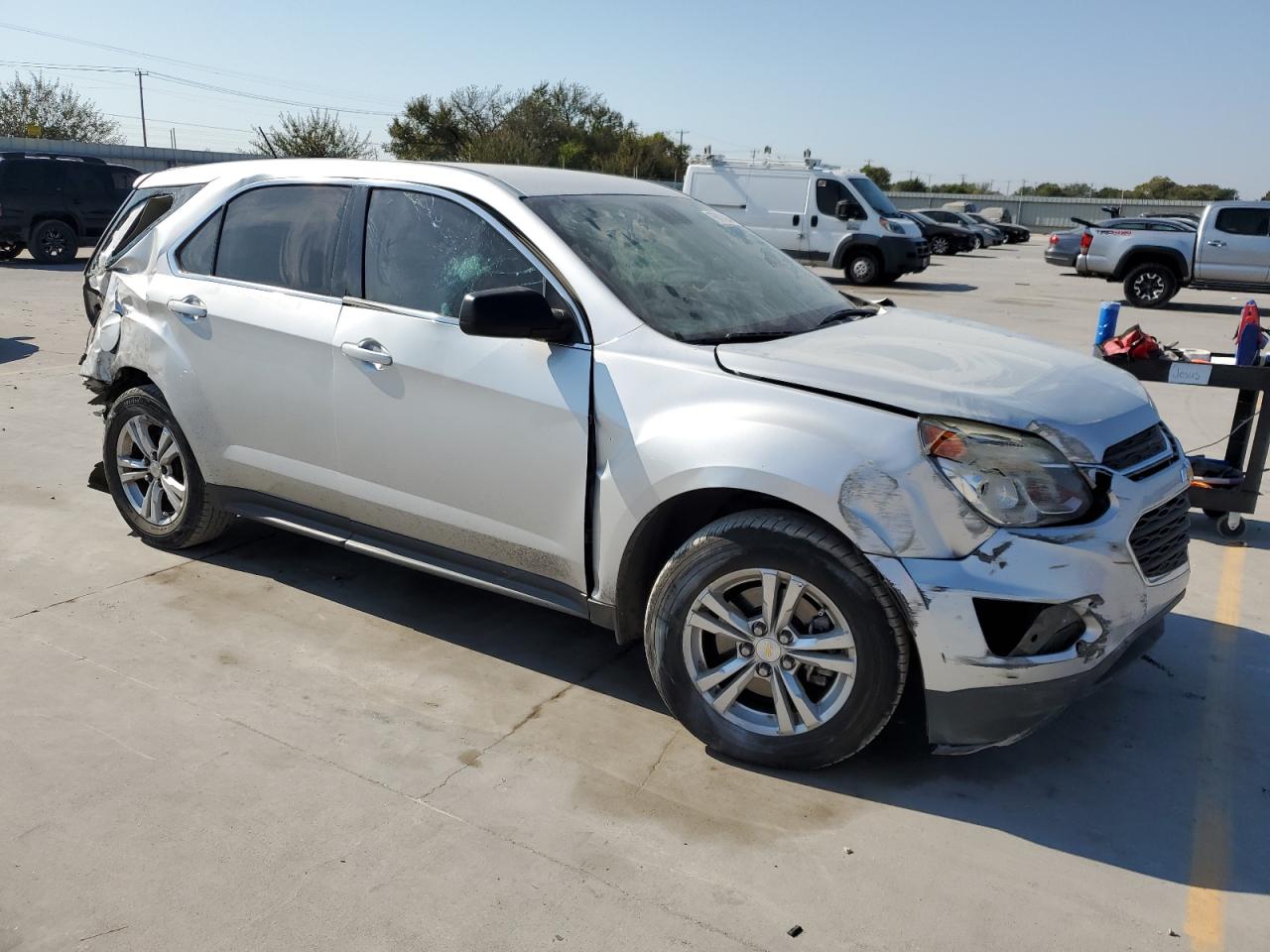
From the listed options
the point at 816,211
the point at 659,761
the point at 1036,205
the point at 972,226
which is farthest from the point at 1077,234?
the point at 1036,205

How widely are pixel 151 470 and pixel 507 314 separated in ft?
8.17

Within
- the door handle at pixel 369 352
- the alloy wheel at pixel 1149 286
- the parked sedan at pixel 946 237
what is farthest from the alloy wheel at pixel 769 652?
the parked sedan at pixel 946 237

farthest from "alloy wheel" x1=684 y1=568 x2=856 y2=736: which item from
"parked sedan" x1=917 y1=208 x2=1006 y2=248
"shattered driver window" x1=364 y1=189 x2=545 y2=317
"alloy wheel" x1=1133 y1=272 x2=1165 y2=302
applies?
"parked sedan" x1=917 y1=208 x2=1006 y2=248

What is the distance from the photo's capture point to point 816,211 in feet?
67.6

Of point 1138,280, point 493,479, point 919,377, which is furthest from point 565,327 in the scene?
point 1138,280

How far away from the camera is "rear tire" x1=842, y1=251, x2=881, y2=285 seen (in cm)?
2066

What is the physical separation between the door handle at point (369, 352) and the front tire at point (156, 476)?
1217 mm

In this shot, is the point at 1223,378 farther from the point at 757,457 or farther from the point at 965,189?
the point at 965,189

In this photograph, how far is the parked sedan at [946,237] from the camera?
35.1 m

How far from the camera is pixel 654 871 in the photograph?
9.56ft

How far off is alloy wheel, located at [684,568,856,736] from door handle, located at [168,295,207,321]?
263 centimetres

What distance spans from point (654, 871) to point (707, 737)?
626mm

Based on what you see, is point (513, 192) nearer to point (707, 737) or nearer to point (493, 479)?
point (493, 479)

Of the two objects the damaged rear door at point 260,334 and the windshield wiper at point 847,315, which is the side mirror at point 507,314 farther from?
the windshield wiper at point 847,315
